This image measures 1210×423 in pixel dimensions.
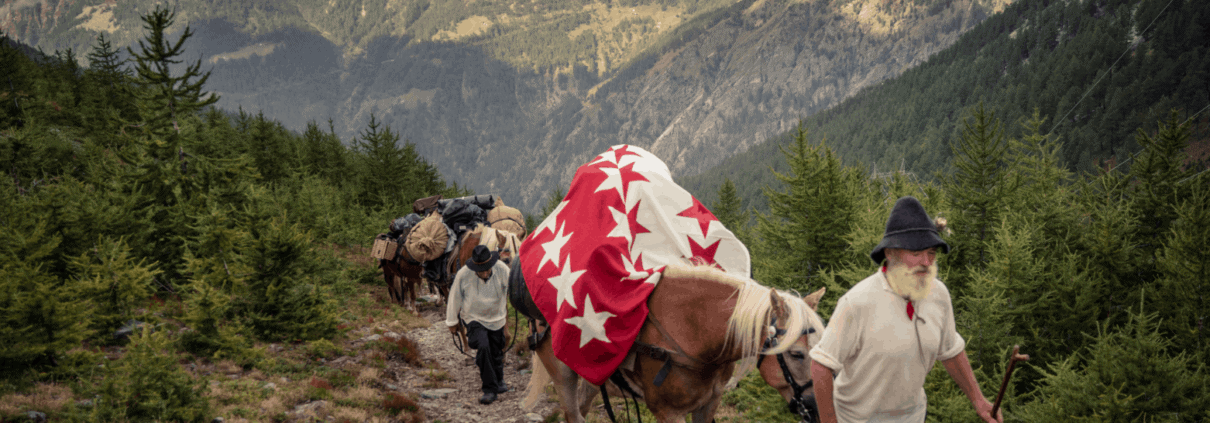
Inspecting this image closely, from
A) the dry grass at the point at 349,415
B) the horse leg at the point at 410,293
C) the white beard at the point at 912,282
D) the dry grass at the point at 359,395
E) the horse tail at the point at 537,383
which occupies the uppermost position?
the white beard at the point at 912,282

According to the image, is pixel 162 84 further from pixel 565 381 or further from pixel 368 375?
pixel 565 381

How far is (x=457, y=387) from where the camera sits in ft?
28.8

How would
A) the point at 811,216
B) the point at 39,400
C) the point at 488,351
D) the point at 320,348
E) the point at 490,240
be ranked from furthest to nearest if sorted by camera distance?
the point at 811,216, the point at 490,240, the point at 320,348, the point at 488,351, the point at 39,400

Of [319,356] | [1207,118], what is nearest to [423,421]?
[319,356]

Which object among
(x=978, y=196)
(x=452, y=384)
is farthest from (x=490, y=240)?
(x=978, y=196)

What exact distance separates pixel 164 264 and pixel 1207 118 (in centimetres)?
11571

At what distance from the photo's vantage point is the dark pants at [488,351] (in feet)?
25.5

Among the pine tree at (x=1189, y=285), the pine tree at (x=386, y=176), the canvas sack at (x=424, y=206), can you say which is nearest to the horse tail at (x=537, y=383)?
the pine tree at (x=1189, y=285)

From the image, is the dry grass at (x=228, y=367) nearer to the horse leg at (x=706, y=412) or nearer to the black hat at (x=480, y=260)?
A: the black hat at (x=480, y=260)

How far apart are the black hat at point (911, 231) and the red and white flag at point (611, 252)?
140 cm

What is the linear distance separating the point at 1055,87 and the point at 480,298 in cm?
11770

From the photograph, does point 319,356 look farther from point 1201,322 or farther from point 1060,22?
point 1060,22

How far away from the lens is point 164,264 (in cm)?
1065

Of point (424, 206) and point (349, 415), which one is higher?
point (424, 206)
